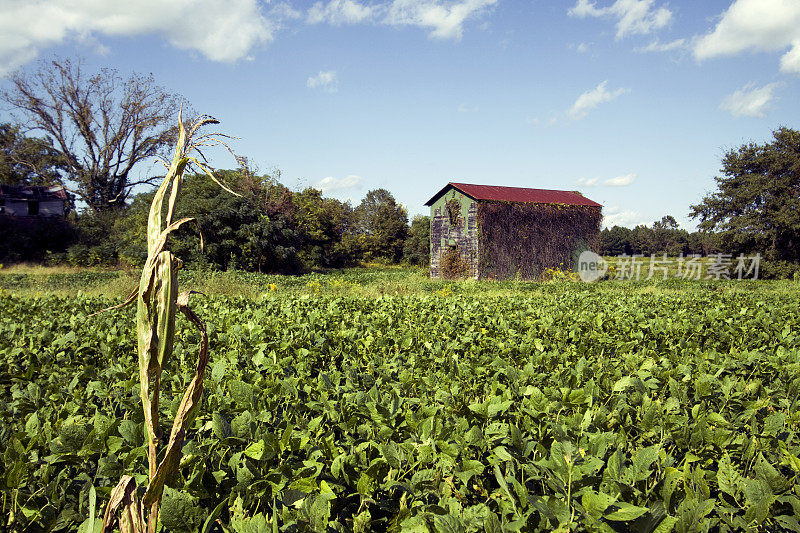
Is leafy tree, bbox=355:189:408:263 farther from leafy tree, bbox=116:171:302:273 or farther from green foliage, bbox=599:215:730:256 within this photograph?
green foliage, bbox=599:215:730:256

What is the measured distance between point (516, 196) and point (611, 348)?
23.1m

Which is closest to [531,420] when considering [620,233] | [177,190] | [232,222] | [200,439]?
[200,439]

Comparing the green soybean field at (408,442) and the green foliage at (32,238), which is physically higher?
the green foliage at (32,238)

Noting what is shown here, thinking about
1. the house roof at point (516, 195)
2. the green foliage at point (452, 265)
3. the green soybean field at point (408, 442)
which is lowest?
the green soybean field at point (408, 442)

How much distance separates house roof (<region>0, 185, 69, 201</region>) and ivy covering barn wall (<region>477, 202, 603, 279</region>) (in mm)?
35939

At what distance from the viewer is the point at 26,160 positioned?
112ft

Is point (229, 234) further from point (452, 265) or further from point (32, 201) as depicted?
point (32, 201)

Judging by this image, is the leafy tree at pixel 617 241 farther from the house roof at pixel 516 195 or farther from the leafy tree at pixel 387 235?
the house roof at pixel 516 195

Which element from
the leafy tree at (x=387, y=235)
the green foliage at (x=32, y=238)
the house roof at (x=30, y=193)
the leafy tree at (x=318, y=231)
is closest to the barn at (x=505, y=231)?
the leafy tree at (x=318, y=231)

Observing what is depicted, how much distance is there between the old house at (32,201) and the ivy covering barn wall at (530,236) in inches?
1415

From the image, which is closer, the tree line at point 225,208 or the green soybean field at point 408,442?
the green soybean field at point 408,442

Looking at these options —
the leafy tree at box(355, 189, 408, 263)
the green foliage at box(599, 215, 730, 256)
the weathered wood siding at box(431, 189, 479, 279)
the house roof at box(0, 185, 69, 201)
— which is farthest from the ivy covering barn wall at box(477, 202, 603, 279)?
the green foliage at box(599, 215, 730, 256)

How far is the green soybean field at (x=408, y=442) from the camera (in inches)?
51.9

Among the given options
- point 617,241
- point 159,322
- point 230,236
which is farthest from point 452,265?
point 617,241
